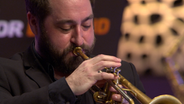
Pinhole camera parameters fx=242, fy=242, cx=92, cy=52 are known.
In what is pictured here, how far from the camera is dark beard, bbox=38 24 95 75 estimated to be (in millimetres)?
2068

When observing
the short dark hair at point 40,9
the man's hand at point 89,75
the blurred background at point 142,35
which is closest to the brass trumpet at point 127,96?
the man's hand at point 89,75

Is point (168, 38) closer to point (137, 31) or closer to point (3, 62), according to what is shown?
point (137, 31)

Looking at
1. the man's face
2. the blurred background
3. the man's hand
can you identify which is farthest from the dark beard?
the blurred background

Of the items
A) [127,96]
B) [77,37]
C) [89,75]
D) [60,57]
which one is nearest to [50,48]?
[60,57]

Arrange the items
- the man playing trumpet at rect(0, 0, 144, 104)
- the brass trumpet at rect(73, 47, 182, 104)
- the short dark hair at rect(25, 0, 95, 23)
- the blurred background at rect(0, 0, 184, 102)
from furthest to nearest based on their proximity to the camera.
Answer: the blurred background at rect(0, 0, 184, 102)
the short dark hair at rect(25, 0, 95, 23)
the man playing trumpet at rect(0, 0, 144, 104)
the brass trumpet at rect(73, 47, 182, 104)

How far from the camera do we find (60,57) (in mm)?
2072

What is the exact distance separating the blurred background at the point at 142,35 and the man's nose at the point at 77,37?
5.47 ft

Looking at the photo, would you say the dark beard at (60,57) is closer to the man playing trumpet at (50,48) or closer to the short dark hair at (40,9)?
the man playing trumpet at (50,48)

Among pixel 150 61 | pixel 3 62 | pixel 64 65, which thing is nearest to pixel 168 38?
pixel 150 61

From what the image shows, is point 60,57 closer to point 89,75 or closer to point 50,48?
point 50,48

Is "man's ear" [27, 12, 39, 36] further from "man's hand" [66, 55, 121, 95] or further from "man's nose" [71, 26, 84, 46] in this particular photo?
"man's hand" [66, 55, 121, 95]

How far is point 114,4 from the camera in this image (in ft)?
13.5

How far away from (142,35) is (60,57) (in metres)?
3.27

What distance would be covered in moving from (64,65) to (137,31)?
129 inches
